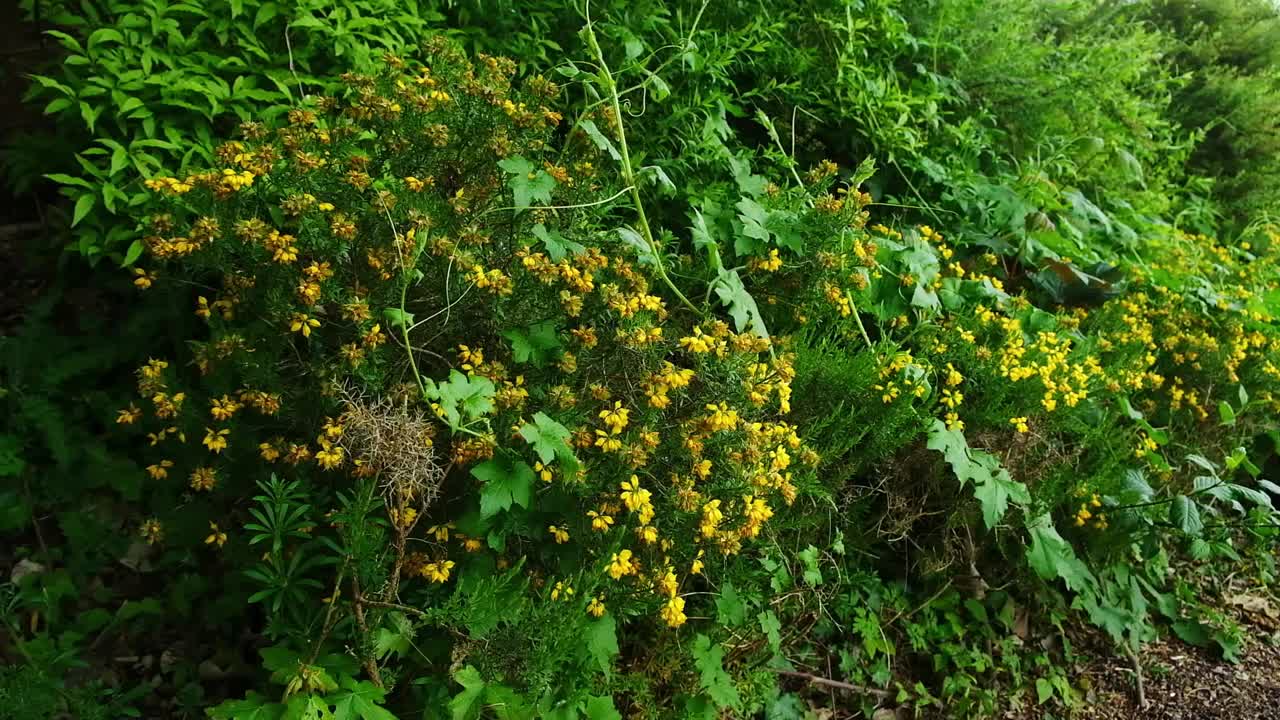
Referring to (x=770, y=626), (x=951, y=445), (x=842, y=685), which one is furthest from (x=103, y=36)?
(x=842, y=685)

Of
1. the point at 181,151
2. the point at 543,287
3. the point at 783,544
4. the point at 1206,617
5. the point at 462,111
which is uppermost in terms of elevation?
the point at 462,111

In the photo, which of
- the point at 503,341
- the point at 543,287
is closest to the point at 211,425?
the point at 503,341

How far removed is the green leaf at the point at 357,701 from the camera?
1.55 metres

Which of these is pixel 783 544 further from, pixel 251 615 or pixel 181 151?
pixel 181 151

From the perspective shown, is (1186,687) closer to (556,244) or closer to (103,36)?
(556,244)

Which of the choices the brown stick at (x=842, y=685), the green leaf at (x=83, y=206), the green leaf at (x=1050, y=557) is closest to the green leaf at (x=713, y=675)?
the brown stick at (x=842, y=685)

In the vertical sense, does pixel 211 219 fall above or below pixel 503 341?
above

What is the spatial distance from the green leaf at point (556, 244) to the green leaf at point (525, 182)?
72 millimetres

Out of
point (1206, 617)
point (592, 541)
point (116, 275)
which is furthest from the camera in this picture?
point (1206, 617)

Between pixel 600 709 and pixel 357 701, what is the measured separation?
19.1 inches

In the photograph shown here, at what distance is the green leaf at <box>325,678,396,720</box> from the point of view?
1.55 metres

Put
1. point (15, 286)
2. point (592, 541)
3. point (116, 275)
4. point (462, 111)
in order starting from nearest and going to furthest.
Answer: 1. point (592, 541)
2. point (462, 111)
3. point (116, 275)
4. point (15, 286)

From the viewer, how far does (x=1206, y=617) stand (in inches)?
126

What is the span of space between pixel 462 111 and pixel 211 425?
888 mm
